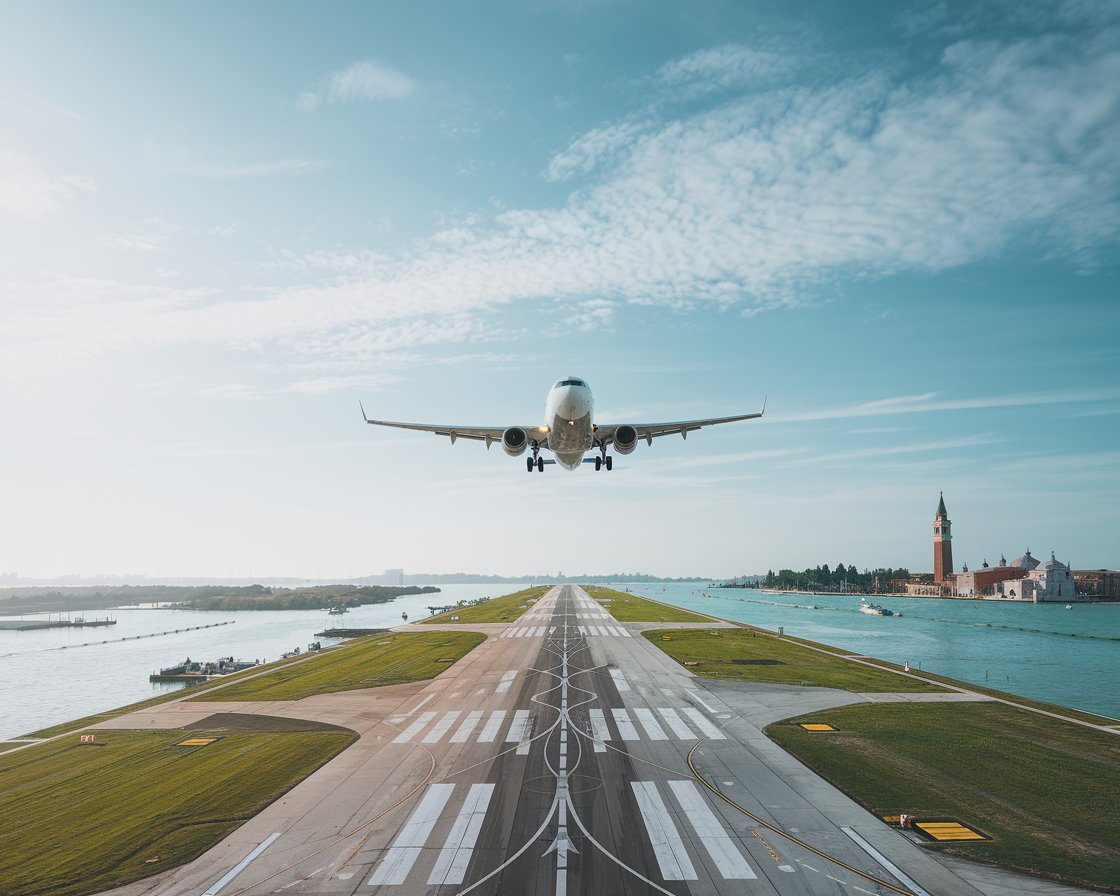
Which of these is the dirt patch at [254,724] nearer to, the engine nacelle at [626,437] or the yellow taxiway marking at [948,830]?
the engine nacelle at [626,437]

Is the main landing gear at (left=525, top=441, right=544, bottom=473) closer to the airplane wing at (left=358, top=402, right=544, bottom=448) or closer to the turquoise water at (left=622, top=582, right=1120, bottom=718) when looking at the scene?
the airplane wing at (left=358, top=402, right=544, bottom=448)

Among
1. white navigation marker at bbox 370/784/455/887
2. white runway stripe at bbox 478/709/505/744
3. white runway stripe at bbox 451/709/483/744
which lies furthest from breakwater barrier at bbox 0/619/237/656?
white navigation marker at bbox 370/784/455/887

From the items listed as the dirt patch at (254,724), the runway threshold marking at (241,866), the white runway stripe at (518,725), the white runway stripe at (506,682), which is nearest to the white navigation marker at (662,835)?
the white runway stripe at (518,725)

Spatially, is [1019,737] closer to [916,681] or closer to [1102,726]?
[1102,726]

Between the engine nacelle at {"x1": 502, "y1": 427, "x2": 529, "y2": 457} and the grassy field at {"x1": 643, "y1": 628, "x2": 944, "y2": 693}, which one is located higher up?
the engine nacelle at {"x1": 502, "y1": 427, "x2": 529, "y2": 457}

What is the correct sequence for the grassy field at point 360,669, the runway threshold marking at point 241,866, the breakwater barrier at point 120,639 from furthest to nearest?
the breakwater barrier at point 120,639 < the grassy field at point 360,669 < the runway threshold marking at point 241,866

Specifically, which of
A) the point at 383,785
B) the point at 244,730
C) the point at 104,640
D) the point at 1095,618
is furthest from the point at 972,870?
the point at 1095,618

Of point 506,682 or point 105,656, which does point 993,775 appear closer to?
point 506,682
